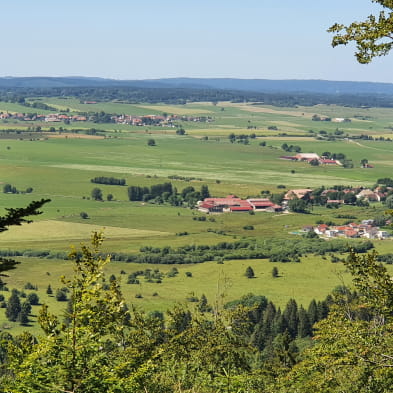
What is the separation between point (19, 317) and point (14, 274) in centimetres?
2420

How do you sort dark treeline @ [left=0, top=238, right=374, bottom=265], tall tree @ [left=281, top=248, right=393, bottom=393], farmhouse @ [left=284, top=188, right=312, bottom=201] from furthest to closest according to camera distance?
farmhouse @ [left=284, top=188, right=312, bottom=201]
dark treeline @ [left=0, top=238, right=374, bottom=265]
tall tree @ [left=281, top=248, right=393, bottom=393]

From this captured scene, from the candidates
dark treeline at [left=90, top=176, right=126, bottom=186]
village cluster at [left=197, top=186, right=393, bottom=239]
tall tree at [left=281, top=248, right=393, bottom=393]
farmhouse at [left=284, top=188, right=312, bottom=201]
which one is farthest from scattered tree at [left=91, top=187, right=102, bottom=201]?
tall tree at [left=281, top=248, right=393, bottom=393]

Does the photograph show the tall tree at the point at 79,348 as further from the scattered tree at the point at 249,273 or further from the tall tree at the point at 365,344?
the scattered tree at the point at 249,273

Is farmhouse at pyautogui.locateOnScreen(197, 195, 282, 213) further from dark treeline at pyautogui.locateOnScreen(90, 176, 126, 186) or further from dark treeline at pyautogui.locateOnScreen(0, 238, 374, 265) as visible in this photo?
dark treeline at pyautogui.locateOnScreen(0, 238, 374, 265)

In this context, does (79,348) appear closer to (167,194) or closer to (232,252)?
(232,252)

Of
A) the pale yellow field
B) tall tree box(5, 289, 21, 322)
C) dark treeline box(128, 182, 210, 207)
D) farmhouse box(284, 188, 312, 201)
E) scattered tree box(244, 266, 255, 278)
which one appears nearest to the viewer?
tall tree box(5, 289, 21, 322)

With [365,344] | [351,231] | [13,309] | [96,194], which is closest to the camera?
[365,344]

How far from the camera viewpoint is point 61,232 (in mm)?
125688

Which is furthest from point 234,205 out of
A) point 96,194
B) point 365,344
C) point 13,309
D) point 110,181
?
point 365,344

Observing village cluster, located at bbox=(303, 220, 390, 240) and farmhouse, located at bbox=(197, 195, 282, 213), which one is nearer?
village cluster, located at bbox=(303, 220, 390, 240)

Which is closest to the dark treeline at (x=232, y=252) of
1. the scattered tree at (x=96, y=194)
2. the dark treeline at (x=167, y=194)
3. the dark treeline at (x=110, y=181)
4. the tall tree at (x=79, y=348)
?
the dark treeline at (x=167, y=194)

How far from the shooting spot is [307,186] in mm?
182125

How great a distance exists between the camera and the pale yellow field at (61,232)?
122500mm

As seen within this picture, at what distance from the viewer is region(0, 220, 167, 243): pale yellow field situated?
122m
